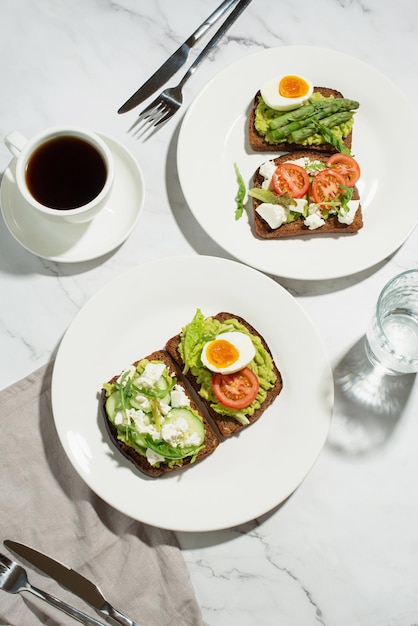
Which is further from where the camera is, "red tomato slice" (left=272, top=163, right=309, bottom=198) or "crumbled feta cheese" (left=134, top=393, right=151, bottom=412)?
"red tomato slice" (left=272, top=163, right=309, bottom=198)

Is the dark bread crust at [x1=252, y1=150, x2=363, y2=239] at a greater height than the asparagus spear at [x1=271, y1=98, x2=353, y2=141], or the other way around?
the asparagus spear at [x1=271, y1=98, x2=353, y2=141]

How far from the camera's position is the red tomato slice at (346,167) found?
2.99 metres

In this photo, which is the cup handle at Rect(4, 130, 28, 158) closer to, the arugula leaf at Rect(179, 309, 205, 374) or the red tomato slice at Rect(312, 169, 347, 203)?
the arugula leaf at Rect(179, 309, 205, 374)

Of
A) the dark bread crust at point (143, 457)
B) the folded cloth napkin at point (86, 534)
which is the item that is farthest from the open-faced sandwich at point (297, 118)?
the folded cloth napkin at point (86, 534)

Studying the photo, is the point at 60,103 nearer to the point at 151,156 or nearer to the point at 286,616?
the point at 151,156

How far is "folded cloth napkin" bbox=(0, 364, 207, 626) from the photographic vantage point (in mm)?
2785

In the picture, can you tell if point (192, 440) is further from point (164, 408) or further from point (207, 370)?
point (207, 370)

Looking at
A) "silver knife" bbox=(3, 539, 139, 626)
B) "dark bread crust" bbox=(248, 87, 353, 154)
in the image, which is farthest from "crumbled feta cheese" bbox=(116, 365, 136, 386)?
"dark bread crust" bbox=(248, 87, 353, 154)

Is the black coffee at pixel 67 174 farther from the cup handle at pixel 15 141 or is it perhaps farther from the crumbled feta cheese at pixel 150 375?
the crumbled feta cheese at pixel 150 375

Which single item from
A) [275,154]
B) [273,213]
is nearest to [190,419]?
[273,213]

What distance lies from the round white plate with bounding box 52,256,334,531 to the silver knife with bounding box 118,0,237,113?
2.76ft

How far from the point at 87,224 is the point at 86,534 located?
1.34 m

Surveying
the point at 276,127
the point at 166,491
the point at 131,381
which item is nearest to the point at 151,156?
the point at 276,127

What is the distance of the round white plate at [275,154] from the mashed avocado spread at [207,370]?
324mm
